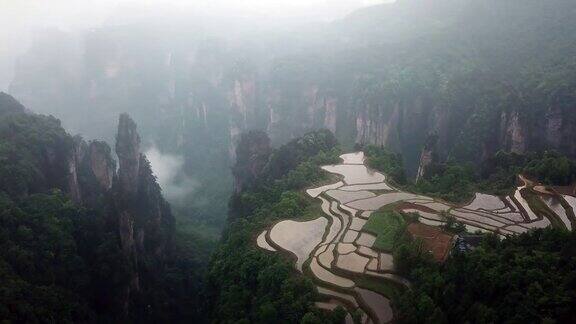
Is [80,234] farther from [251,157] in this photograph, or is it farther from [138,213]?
[251,157]

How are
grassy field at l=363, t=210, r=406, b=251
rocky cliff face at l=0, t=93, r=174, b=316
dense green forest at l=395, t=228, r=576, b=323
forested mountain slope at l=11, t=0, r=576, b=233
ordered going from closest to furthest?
1. dense green forest at l=395, t=228, r=576, b=323
2. grassy field at l=363, t=210, r=406, b=251
3. rocky cliff face at l=0, t=93, r=174, b=316
4. forested mountain slope at l=11, t=0, r=576, b=233

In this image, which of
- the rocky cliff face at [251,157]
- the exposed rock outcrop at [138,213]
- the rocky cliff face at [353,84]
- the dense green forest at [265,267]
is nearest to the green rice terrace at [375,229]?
the dense green forest at [265,267]

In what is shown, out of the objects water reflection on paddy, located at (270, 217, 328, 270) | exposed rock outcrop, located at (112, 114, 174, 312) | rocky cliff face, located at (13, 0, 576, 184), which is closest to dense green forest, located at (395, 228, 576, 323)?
water reflection on paddy, located at (270, 217, 328, 270)

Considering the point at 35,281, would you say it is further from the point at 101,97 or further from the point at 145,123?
the point at 101,97

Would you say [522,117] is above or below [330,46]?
below

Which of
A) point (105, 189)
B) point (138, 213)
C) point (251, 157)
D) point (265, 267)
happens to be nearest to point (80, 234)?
point (138, 213)

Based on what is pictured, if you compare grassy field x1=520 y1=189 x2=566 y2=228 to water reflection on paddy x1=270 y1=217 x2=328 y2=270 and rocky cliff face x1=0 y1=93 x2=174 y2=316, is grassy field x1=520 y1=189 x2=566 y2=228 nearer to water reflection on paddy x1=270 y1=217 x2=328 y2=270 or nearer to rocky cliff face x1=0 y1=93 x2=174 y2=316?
water reflection on paddy x1=270 y1=217 x2=328 y2=270

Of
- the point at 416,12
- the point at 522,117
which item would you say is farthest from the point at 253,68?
the point at 522,117
